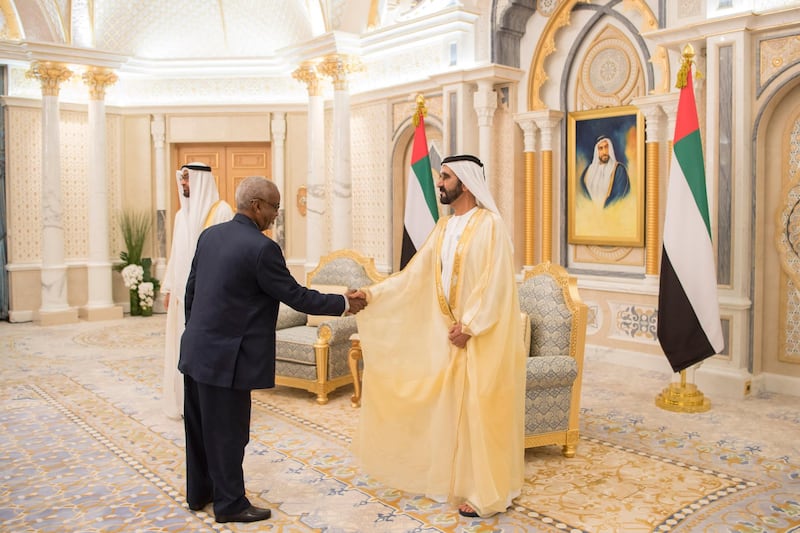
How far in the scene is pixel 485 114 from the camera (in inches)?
298

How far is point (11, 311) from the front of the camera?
959cm

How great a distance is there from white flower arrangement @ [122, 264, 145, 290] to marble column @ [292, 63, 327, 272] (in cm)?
256

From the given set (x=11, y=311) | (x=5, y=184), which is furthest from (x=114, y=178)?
(x=11, y=311)

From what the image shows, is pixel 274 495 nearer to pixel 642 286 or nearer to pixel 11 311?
pixel 642 286

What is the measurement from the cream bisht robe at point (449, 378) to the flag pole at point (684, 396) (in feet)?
6.73

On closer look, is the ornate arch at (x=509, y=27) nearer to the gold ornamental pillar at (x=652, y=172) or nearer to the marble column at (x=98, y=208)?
the gold ornamental pillar at (x=652, y=172)

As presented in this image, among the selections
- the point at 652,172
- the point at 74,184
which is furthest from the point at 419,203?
the point at 74,184

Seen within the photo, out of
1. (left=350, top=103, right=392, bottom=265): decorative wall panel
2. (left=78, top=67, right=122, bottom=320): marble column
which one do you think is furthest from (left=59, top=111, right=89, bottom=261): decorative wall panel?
(left=350, top=103, right=392, bottom=265): decorative wall panel

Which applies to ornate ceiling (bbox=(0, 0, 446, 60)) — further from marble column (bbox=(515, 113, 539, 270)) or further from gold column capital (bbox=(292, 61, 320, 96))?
marble column (bbox=(515, 113, 539, 270))

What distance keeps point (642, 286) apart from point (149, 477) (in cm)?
450

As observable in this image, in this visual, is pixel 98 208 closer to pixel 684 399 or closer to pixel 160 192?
pixel 160 192

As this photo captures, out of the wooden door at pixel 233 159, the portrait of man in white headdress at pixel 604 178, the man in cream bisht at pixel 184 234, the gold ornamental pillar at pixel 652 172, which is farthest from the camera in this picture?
the wooden door at pixel 233 159

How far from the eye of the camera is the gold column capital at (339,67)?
8727 mm

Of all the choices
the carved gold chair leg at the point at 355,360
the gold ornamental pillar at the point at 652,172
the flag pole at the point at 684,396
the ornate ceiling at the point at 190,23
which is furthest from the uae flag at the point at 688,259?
the ornate ceiling at the point at 190,23
